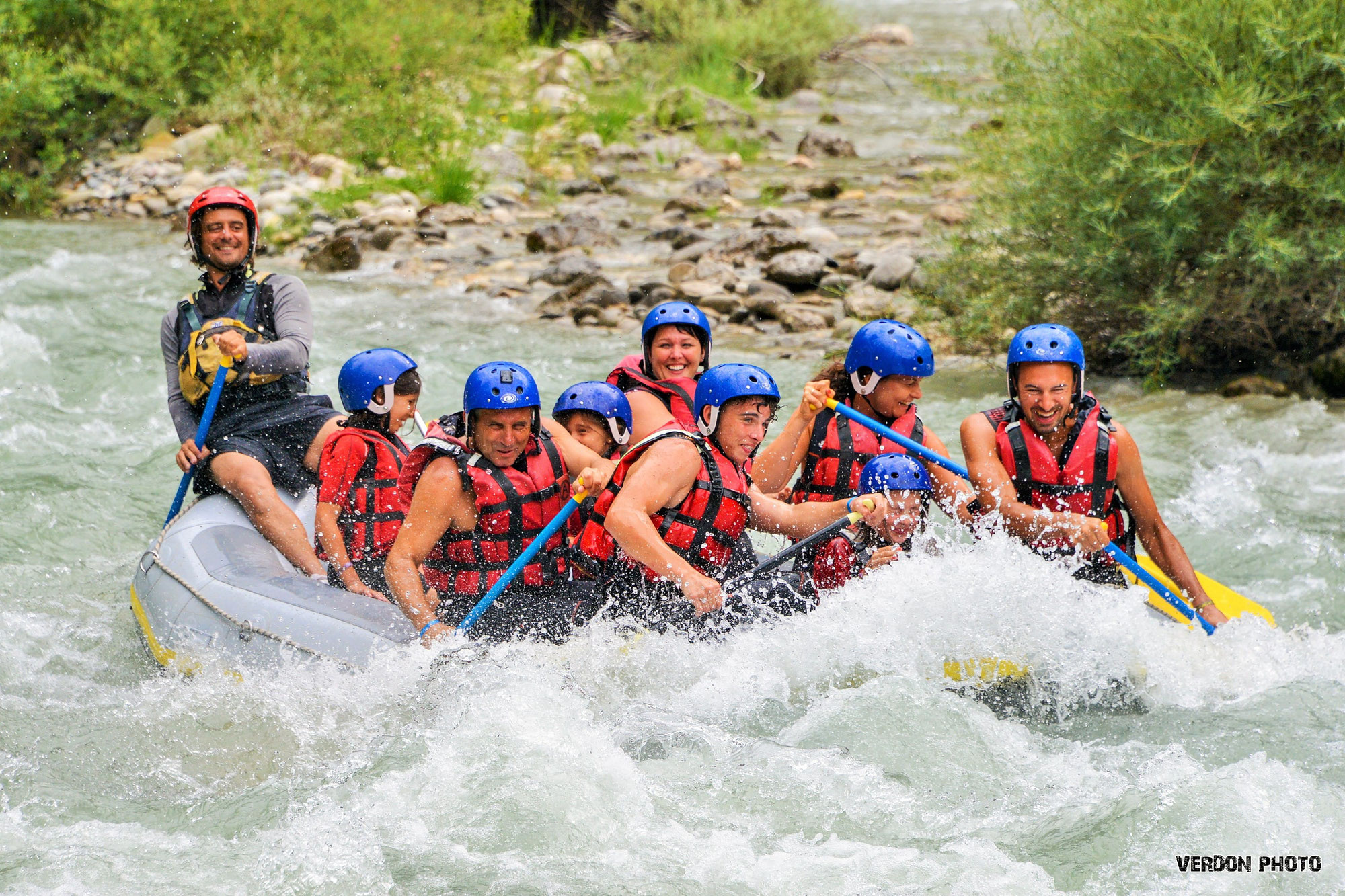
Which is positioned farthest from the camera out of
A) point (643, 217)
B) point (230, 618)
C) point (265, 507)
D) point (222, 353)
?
point (643, 217)

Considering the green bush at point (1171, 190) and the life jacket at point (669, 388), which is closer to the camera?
the life jacket at point (669, 388)

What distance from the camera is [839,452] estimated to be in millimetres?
4926

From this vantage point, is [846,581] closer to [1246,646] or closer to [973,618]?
[973,618]

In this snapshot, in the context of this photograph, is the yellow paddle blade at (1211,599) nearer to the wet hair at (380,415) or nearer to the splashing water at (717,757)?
the splashing water at (717,757)

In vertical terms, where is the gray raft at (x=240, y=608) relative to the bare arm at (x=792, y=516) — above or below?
below

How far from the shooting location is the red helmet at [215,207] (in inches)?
226

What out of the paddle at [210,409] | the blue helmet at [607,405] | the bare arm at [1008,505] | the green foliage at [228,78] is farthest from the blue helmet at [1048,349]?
the green foliage at [228,78]

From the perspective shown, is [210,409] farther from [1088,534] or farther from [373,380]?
[1088,534]

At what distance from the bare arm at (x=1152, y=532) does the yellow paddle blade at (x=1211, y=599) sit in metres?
0.06

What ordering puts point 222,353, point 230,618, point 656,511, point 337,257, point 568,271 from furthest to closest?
point 337,257, point 568,271, point 222,353, point 230,618, point 656,511

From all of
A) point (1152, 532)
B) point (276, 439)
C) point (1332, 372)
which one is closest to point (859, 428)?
point (1152, 532)

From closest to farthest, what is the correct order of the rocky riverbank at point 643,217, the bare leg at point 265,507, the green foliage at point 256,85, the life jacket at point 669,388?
the life jacket at point 669,388 < the bare leg at point 265,507 < the rocky riverbank at point 643,217 < the green foliage at point 256,85

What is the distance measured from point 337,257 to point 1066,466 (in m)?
9.69

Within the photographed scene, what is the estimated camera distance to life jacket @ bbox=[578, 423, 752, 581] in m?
4.50
